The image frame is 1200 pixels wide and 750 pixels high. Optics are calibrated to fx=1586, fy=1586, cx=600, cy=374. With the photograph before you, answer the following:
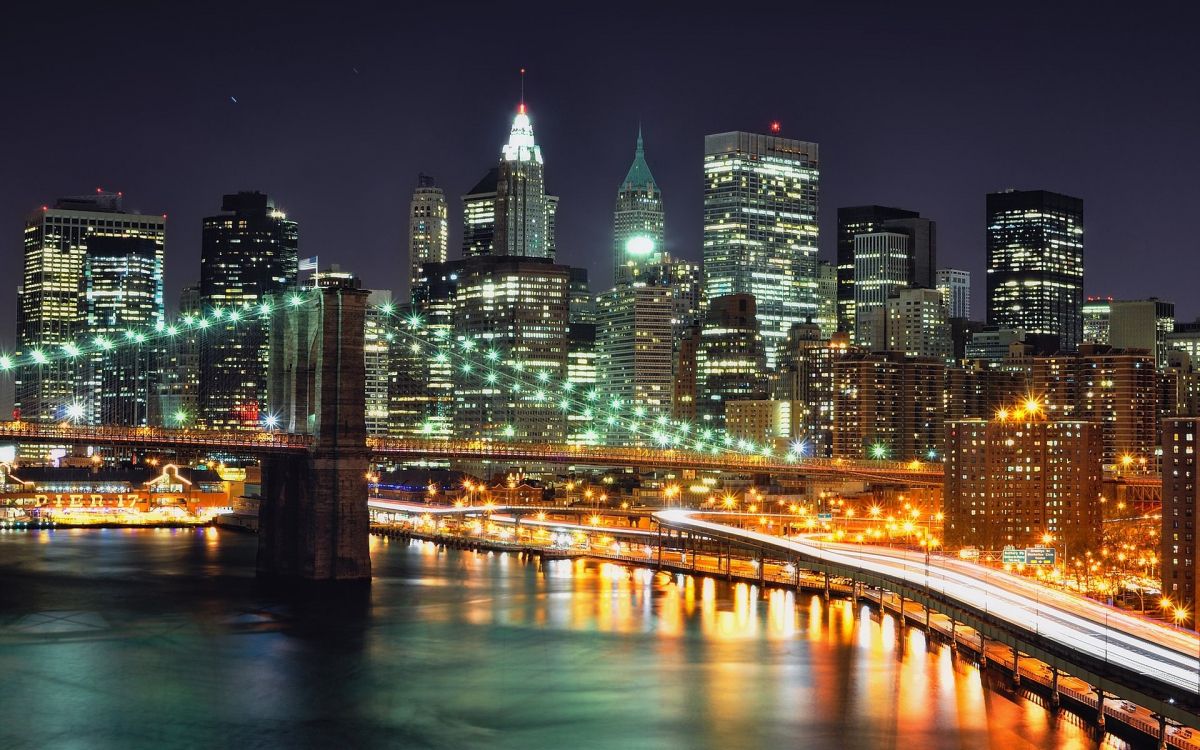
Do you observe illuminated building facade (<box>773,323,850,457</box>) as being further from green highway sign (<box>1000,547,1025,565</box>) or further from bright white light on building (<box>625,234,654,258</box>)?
green highway sign (<box>1000,547,1025,565</box>)

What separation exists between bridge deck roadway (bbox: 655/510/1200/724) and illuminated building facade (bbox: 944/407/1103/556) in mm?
18719

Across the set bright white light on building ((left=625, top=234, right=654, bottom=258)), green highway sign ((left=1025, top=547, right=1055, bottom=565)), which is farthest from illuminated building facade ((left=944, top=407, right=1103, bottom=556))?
bright white light on building ((left=625, top=234, right=654, bottom=258))

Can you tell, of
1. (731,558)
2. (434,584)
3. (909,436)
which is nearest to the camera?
(434,584)

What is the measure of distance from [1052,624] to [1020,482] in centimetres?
4154

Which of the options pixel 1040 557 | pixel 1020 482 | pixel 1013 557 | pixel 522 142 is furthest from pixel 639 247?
pixel 1013 557

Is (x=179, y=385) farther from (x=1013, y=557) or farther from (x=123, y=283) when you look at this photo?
(x=1013, y=557)

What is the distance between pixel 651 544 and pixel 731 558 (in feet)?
20.1

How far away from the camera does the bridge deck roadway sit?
3553 cm

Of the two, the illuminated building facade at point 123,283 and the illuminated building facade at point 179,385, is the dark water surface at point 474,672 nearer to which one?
the illuminated building facade at point 179,385

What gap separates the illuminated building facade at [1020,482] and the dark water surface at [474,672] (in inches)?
778

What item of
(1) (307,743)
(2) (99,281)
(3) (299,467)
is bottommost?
(1) (307,743)

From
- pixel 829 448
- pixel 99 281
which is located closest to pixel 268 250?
pixel 99 281

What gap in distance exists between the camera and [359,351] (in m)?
62.6

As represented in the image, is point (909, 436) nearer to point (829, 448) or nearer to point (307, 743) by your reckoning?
point (829, 448)
